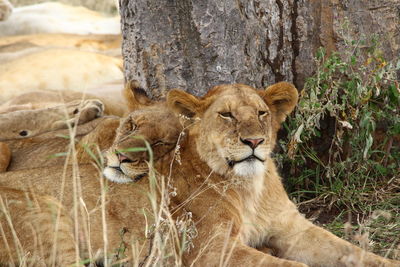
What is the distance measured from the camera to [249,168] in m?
3.34

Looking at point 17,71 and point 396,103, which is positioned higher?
point 396,103

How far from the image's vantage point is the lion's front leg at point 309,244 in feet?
11.5

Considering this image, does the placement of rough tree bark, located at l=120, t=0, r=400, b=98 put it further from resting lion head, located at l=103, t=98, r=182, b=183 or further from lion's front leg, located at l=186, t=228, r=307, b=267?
lion's front leg, located at l=186, t=228, r=307, b=267

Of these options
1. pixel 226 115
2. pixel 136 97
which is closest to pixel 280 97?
pixel 226 115

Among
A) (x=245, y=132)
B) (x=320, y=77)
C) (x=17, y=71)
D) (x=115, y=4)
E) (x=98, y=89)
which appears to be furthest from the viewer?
(x=115, y=4)

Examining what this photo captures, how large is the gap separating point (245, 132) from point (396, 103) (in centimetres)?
134

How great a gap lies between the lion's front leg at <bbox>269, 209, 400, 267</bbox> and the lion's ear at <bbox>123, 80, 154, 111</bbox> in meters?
0.92

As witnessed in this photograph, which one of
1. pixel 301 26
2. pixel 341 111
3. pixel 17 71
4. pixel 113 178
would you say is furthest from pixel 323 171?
pixel 17 71

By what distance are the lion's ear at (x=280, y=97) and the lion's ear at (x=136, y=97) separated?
700 millimetres

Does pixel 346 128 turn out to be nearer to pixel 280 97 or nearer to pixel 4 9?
pixel 280 97

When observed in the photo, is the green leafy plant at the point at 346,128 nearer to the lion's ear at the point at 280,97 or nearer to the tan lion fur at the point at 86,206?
the lion's ear at the point at 280,97

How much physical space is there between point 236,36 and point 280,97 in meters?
0.63

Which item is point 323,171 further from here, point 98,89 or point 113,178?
point 98,89

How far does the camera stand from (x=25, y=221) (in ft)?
11.1
